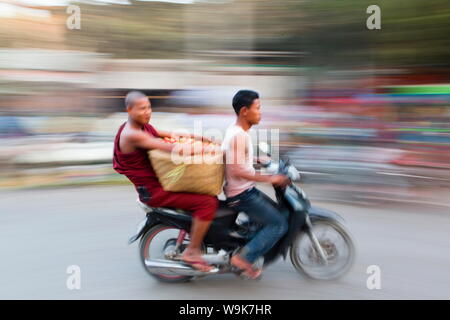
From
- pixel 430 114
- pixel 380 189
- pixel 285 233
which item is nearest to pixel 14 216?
pixel 285 233

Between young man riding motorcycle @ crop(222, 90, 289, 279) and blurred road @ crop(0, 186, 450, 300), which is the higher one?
young man riding motorcycle @ crop(222, 90, 289, 279)

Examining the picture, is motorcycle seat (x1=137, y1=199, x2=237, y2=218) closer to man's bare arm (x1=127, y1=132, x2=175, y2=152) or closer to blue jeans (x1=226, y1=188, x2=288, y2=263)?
blue jeans (x1=226, y1=188, x2=288, y2=263)

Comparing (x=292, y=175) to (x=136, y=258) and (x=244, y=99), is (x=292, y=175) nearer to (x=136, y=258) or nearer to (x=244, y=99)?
(x=244, y=99)

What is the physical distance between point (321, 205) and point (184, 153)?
302 cm

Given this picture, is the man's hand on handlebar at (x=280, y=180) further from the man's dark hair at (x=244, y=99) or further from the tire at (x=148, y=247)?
the tire at (x=148, y=247)

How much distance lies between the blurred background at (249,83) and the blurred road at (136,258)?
60 centimetres

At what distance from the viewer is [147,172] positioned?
330cm

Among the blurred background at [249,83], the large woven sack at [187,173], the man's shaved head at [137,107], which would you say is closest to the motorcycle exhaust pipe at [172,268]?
the large woven sack at [187,173]

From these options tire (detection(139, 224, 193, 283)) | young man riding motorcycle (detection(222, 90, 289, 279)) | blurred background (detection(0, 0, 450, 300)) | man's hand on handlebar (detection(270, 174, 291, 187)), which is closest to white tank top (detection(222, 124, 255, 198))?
young man riding motorcycle (detection(222, 90, 289, 279))

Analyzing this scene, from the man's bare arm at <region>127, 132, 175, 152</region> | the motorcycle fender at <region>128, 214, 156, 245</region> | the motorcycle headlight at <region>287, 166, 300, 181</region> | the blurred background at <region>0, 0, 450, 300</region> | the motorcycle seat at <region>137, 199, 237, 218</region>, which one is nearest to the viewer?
the man's bare arm at <region>127, 132, 175, 152</region>

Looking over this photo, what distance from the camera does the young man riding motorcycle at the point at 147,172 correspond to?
10.3ft

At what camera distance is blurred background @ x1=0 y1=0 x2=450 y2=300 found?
6.16 m
